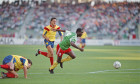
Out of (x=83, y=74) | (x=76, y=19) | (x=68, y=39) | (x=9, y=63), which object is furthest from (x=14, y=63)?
(x=76, y=19)

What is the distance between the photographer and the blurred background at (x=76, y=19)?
54.6 metres

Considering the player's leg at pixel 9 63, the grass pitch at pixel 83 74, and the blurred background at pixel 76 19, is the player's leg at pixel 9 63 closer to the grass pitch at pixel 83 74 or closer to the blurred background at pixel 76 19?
the grass pitch at pixel 83 74

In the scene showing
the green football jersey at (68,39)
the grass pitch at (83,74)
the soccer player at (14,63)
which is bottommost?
the grass pitch at (83,74)

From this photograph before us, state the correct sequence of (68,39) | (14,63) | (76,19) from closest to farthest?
1. (14,63)
2. (68,39)
3. (76,19)

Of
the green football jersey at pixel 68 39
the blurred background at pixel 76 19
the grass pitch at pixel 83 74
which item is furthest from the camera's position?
the blurred background at pixel 76 19

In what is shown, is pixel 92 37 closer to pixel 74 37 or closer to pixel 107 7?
pixel 107 7

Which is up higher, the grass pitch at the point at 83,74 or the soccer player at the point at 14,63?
the soccer player at the point at 14,63

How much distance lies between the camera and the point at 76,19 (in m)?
58.9

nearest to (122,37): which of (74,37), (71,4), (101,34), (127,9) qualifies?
(101,34)

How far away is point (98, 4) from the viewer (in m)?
63.1

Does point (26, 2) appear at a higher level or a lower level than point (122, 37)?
higher

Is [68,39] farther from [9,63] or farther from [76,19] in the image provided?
[76,19]

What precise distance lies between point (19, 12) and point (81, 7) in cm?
1170

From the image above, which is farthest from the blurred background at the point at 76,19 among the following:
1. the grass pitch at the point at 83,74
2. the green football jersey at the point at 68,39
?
the green football jersey at the point at 68,39
